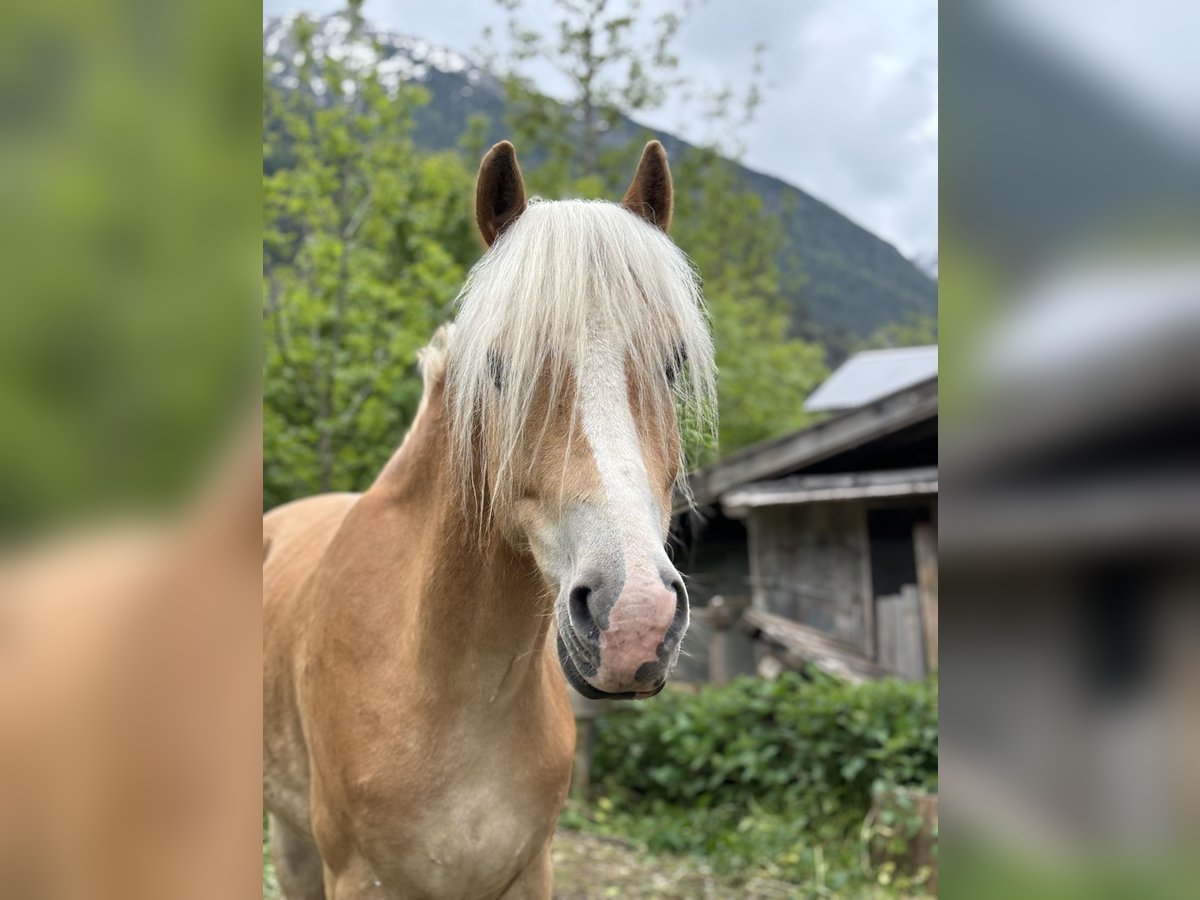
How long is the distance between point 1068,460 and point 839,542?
7807 mm

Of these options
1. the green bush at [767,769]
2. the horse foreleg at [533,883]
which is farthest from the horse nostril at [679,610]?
the green bush at [767,769]

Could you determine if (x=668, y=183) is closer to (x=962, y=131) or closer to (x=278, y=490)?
(x=962, y=131)

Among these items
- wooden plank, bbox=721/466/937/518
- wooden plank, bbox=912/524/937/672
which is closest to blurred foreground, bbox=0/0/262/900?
wooden plank, bbox=721/466/937/518

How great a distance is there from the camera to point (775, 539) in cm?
866

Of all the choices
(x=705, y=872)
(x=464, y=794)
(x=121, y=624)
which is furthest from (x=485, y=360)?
(x=705, y=872)

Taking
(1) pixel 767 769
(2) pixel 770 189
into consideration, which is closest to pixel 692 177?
(2) pixel 770 189

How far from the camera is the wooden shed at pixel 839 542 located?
7051 millimetres

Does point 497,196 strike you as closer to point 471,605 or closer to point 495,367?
point 495,367

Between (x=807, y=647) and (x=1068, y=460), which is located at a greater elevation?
(x=1068, y=460)

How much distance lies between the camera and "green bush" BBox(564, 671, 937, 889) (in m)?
5.17

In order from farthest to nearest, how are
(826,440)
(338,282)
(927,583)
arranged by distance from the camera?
1. (338,282)
2. (826,440)
3. (927,583)

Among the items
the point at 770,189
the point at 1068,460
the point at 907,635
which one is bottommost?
the point at 907,635

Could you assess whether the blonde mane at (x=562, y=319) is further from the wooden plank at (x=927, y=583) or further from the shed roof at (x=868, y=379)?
the shed roof at (x=868, y=379)

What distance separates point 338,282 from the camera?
8.58 meters
